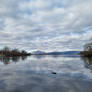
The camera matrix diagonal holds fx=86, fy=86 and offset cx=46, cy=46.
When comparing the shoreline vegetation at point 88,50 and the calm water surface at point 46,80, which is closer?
the calm water surface at point 46,80

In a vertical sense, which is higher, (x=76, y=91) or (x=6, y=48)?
(x=6, y=48)

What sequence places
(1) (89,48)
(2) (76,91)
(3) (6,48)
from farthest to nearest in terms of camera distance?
(3) (6,48) → (1) (89,48) → (2) (76,91)

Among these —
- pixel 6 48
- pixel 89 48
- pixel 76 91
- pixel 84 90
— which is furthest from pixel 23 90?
pixel 6 48

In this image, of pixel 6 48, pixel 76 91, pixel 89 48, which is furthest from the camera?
pixel 6 48

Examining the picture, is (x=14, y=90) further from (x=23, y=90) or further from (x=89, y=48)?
(x=89, y=48)

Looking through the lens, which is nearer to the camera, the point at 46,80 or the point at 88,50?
the point at 46,80

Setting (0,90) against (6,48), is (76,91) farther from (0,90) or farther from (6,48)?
(6,48)

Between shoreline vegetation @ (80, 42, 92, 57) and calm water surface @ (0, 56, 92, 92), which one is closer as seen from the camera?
calm water surface @ (0, 56, 92, 92)

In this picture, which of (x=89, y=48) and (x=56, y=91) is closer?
(x=56, y=91)

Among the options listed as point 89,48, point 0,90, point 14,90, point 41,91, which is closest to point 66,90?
point 41,91

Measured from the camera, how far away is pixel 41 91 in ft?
25.4

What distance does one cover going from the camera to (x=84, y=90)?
25.7ft

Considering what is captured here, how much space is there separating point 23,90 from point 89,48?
6671cm

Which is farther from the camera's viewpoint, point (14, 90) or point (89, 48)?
point (89, 48)
